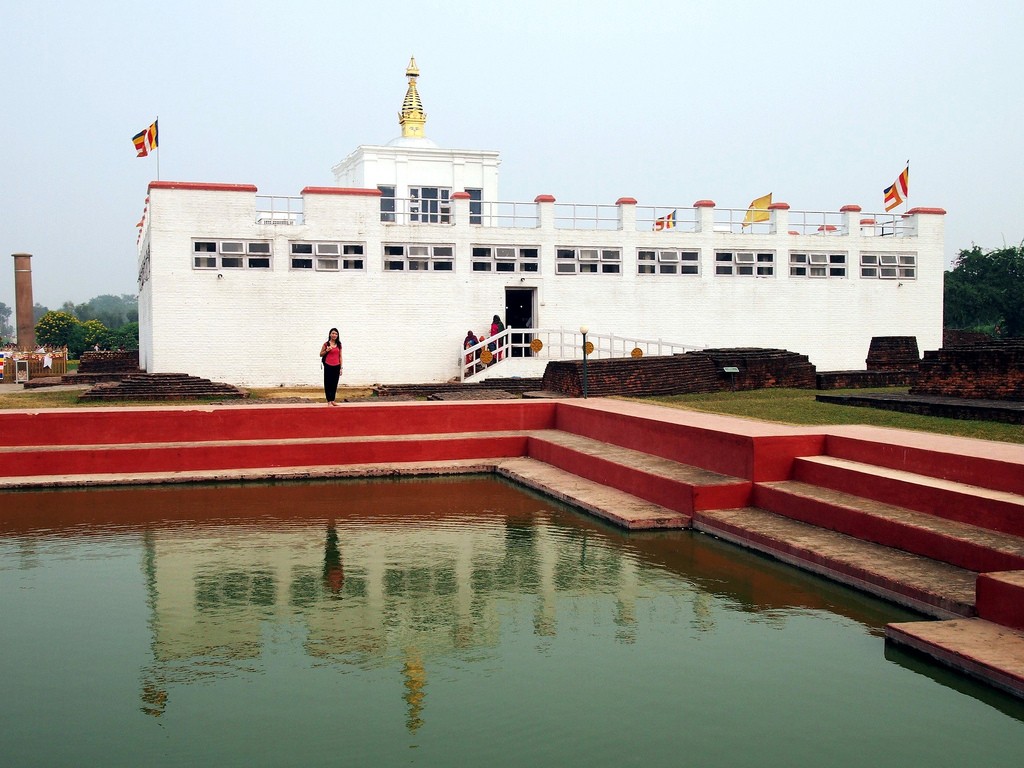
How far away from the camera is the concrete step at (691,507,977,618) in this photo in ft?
21.2

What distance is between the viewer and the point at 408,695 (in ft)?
18.0

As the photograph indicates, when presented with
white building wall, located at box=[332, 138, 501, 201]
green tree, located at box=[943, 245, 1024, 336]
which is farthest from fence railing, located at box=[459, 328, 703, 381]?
green tree, located at box=[943, 245, 1024, 336]

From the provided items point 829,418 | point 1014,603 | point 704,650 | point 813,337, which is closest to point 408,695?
point 704,650

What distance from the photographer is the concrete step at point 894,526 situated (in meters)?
6.67

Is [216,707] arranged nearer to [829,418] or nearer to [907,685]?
[907,685]

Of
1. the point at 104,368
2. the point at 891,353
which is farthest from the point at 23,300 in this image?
the point at 891,353

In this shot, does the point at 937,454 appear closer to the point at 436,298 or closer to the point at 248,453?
the point at 248,453

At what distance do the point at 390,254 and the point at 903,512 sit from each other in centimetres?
1908

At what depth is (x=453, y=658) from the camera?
19.9ft

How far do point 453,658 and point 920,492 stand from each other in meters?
4.08

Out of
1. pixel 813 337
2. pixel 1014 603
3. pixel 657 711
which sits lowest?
pixel 657 711

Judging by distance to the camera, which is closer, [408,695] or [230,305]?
[408,695]

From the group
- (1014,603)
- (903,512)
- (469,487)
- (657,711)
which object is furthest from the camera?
(469,487)

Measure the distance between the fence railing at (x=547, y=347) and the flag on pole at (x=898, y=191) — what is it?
8024 mm
